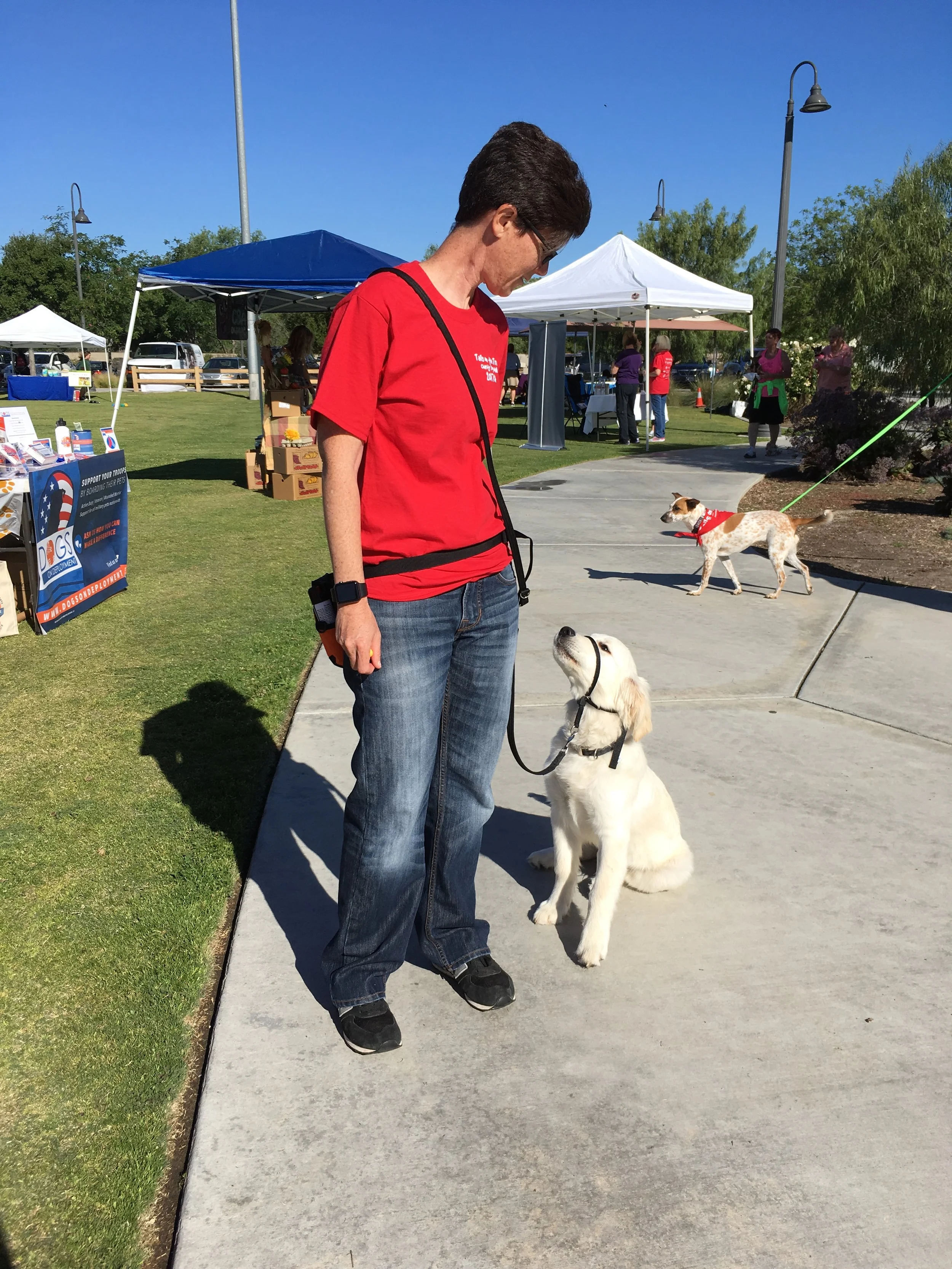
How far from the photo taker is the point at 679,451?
1791 centimetres

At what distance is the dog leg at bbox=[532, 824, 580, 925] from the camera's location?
2986mm

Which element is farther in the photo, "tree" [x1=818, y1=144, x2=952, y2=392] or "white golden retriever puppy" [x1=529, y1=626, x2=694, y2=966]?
"tree" [x1=818, y1=144, x2=952, y2=392]

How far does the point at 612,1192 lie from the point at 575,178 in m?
2.23

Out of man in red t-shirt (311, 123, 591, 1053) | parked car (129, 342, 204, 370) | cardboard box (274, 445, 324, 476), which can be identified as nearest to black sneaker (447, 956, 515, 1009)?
man in red t-shirt (311, 123, 591, 1053)

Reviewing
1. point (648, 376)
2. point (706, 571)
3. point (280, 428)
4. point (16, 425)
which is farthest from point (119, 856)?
point (648, 376)

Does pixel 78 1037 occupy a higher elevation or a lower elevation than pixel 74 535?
lower

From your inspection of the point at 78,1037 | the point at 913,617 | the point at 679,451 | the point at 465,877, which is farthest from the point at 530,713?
the point at 679,451

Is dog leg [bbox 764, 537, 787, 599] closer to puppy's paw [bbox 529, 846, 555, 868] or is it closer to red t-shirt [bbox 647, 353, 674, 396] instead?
puppy's paw [bbox 529, 846, 555, 868]

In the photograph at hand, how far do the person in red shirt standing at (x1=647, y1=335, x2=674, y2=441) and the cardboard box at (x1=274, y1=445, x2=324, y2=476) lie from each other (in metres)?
7.75

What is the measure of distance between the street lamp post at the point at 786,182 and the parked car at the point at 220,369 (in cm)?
3115

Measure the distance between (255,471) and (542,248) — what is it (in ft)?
36.2

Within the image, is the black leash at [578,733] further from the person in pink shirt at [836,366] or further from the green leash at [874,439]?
the person in pink shirt at [836,366]

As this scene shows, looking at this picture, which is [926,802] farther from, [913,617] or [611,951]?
[913,617]

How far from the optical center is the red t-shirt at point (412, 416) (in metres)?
2.02
